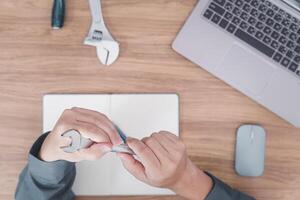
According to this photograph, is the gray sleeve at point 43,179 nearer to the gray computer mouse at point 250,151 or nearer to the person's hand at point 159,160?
the person's hand at point 159,160

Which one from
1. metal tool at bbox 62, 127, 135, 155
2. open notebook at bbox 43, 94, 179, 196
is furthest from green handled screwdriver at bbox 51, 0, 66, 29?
metal tool at bbox 62, 127, 135, 155

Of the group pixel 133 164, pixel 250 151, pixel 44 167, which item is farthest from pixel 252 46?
pixel 44 167

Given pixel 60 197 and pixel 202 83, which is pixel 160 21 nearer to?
pixel 202 83

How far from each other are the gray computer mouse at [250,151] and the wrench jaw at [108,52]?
26 centimetres

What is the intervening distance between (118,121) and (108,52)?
126mm

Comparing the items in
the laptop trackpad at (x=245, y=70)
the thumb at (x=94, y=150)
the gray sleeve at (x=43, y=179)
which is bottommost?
the gray sleeve at (x=43, y=179)

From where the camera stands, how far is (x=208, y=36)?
2.72ft

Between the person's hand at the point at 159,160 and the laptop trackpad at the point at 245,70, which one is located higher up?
the laptop trackpad at the point at 245,70

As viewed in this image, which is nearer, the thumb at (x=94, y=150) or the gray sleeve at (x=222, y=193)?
the thumb at (x=94, y=150)

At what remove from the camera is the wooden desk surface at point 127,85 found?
82cm

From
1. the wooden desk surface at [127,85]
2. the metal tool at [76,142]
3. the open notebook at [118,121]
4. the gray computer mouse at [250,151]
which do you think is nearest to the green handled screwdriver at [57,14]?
the wooden desk surface at [127,85]

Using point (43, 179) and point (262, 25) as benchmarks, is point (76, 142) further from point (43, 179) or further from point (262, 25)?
point (262, 25)

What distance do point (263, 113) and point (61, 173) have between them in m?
0.37

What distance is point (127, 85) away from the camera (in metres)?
0.83
